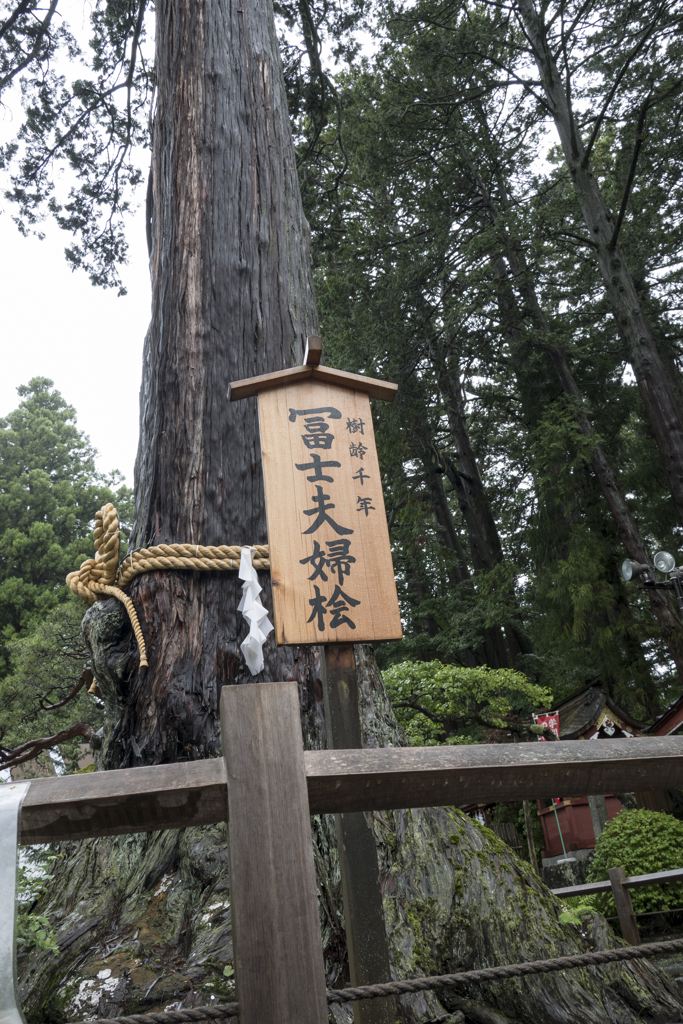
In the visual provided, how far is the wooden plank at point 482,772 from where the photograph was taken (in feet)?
4.16

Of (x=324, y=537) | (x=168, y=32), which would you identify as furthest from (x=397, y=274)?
(x=324, y=537)

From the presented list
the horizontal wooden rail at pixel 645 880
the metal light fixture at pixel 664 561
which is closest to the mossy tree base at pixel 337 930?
the horizontal wooden rail at pixel 645 880

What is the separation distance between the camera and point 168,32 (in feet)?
12.3

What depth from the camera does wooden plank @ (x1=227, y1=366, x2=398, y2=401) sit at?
2.16m

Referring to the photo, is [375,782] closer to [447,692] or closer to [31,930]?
[31,930]

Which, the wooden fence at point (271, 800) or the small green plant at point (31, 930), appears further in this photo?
the small green plant at point (31, 930)

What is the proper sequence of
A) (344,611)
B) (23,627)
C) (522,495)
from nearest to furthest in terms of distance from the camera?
1. (344,611)
2. (522,495)
3. (23,627)

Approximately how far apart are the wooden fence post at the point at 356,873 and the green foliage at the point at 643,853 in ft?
21.3

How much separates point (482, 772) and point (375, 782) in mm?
213

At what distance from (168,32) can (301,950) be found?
435 cm

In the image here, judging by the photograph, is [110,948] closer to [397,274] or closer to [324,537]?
[324,537]

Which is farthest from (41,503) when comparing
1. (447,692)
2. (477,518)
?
(447,692)

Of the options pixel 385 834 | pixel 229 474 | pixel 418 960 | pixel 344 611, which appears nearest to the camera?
pixel 344 611

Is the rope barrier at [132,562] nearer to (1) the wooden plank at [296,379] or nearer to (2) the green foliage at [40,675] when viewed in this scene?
(1) the wooden plank at [296,379]
